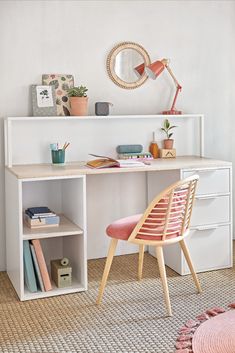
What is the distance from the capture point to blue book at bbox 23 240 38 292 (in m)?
3.21

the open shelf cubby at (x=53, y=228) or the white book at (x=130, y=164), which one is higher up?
the white book at (x=130, y=164)

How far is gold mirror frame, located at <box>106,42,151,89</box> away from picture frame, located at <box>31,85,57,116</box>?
462mm

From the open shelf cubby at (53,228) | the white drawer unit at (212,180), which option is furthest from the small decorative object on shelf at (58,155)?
the white drawer unit at (212,180)

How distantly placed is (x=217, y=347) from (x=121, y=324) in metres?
0.53

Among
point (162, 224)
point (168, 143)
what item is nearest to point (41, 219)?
point (162, 224)

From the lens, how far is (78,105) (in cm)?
362

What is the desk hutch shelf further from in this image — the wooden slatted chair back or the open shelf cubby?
the wooden slatted chair back

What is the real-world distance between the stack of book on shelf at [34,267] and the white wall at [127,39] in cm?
55

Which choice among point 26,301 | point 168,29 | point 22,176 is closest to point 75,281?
point 26,301

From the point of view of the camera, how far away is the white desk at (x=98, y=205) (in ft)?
10.6

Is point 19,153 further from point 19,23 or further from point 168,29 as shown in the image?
point 168,29

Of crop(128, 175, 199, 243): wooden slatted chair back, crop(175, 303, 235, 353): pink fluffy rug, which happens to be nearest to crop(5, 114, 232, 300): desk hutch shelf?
crop(128, 175, 199, 243): wooden slatted chair back

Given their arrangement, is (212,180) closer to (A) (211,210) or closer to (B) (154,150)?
(A) (211,210)

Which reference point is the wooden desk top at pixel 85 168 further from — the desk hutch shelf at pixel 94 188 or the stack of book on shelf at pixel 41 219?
the stack of book on shelf at pixel 41 219
